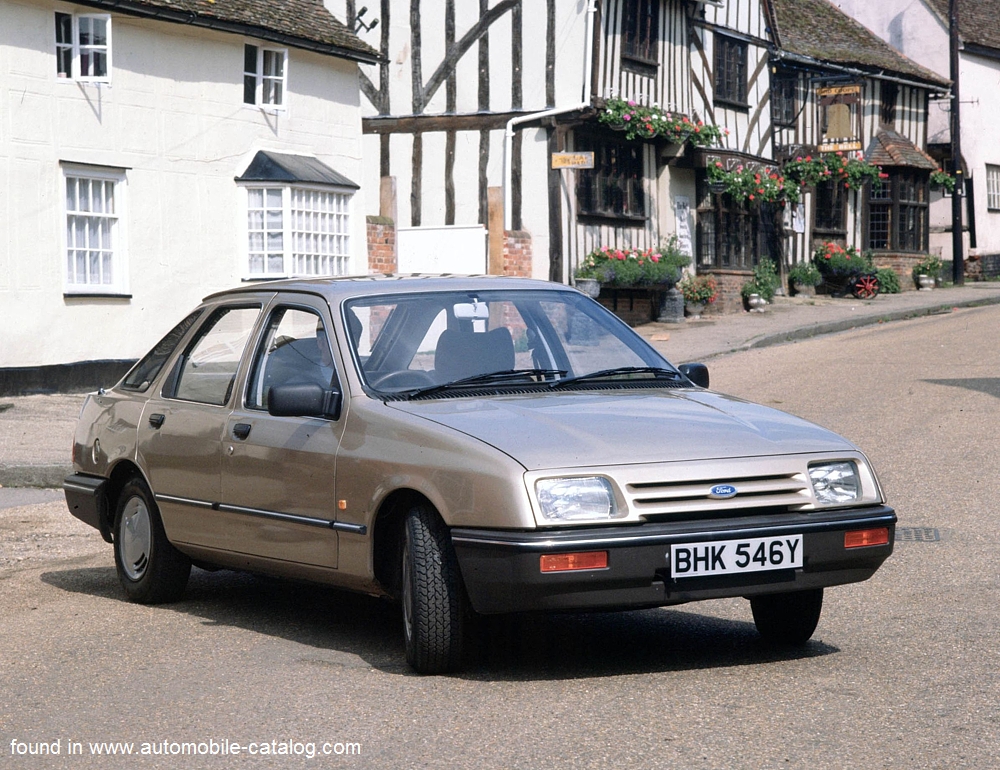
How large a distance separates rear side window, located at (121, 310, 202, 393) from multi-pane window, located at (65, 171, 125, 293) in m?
11.5

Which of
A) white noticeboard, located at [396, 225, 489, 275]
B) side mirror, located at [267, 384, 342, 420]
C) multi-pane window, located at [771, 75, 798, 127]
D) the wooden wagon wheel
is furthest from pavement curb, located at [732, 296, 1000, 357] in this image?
side mirror, located at [267, 384, 342, 420]

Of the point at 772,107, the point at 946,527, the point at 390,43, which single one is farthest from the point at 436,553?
the point at 772,107

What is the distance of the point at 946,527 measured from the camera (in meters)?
8.80

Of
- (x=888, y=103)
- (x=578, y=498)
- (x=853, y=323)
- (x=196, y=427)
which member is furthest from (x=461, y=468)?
(x=888, y=103)

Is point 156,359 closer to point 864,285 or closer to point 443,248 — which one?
point 443,248

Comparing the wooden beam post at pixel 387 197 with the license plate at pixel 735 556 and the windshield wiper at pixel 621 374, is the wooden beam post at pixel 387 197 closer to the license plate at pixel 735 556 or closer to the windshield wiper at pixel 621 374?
the windshield wiper at pixel 621 374

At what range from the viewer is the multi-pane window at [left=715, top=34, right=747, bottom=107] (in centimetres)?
3081

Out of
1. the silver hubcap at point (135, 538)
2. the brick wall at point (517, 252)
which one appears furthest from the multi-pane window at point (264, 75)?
the silver hubcap at point (135, 538)

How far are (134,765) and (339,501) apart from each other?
167 cm

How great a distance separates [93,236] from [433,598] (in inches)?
589

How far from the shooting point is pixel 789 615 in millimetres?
6012

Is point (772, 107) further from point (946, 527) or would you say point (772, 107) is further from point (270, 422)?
point (270, 422)

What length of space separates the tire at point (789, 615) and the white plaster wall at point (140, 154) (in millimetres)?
13769

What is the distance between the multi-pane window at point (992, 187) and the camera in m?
45.4
